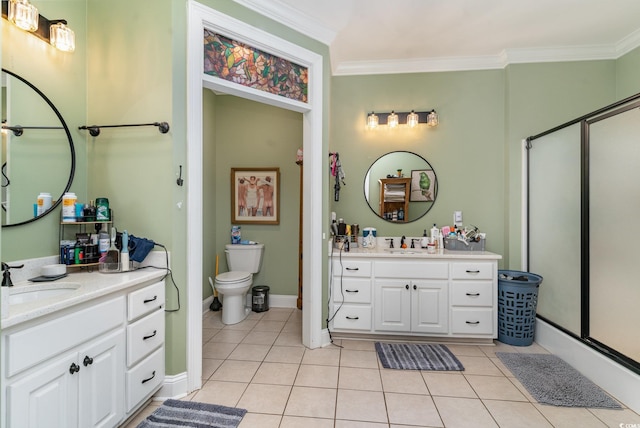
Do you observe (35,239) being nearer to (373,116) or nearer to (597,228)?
(373,116)

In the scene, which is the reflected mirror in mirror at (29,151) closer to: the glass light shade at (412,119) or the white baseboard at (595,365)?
the glass light shade at (412,119)

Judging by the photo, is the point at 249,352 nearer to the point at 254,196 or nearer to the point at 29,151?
the point at 254,196

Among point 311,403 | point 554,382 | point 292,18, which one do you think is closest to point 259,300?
point 311,403

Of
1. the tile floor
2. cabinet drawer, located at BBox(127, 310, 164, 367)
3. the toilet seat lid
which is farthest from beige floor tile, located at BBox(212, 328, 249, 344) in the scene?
cabinet drawer, located at BBox(127, 310, 164, 367)

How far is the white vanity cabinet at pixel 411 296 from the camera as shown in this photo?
272 cm

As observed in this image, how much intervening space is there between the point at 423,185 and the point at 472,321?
1.44 metres

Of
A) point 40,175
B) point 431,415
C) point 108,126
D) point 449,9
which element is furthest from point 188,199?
point 449,9

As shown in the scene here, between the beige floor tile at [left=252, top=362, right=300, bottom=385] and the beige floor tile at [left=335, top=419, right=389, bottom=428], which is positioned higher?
the beige floor tile at [left=252, top=362, right=300, bottom=385]

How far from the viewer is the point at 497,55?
3.13 meters

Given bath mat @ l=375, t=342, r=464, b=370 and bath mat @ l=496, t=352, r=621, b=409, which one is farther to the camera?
bath mat @ l=375, t=342, r=464, b=370

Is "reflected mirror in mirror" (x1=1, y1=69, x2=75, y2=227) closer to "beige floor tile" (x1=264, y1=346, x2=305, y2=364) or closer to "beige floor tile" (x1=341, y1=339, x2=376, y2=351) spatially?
"beige floor tile" (x1=264, y1=346, x2=305, y2=364)

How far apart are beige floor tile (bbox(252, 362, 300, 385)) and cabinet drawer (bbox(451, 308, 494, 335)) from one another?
1488mm

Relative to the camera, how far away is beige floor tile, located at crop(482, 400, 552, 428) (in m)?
1.74

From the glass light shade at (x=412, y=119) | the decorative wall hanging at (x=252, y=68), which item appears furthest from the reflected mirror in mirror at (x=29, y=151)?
the glass light shade at (x=412, y=119)
